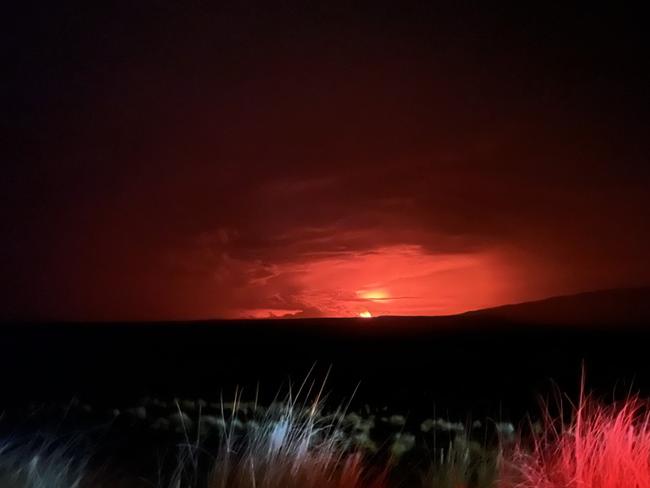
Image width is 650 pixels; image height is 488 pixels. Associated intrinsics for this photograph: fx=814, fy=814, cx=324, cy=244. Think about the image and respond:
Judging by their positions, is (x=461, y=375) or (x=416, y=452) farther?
(x=461, y=375)

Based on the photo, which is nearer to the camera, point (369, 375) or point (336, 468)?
point (336, 468)

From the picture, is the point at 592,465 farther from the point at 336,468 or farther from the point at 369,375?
the point at 369,375

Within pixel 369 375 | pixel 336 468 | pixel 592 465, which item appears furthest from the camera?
pixel 369 375

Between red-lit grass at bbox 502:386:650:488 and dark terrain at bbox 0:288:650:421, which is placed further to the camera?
dark terrain at bbox 0:288:650:421

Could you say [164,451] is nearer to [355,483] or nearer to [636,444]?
[355,483]

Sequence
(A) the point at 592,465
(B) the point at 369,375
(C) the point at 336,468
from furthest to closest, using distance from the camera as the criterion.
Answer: (B) the point at 369,375 < (C) the point at 336,468 < (A) the point at 592,465

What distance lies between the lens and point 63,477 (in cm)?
722

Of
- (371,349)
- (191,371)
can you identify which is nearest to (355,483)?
(191,371)

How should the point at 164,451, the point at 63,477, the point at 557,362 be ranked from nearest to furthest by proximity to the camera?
1. the point at 63,477
2. the point at 164,451
3. the point at 557,362

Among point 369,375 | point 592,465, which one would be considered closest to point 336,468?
point 592,465


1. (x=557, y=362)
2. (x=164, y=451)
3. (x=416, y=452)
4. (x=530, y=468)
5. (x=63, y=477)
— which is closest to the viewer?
(x=63, y=477)

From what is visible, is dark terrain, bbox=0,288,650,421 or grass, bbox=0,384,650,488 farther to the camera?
dark terrain, bbox=0,288,650,421

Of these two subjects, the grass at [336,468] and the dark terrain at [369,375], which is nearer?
the grass at [336,468]

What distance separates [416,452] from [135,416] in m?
5.01
